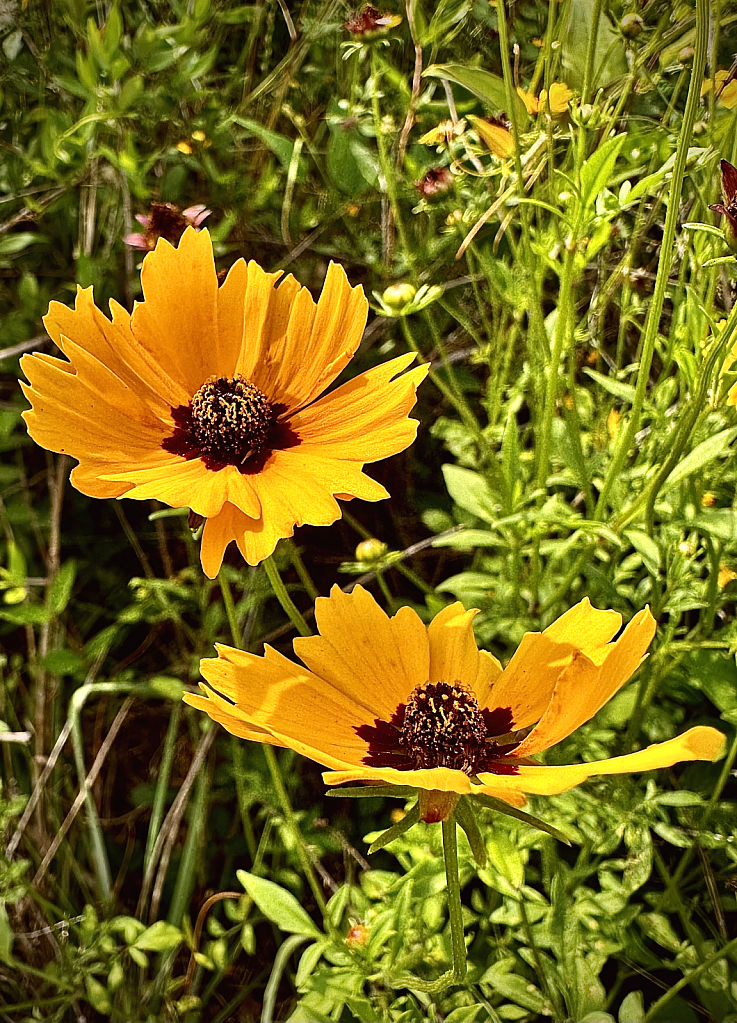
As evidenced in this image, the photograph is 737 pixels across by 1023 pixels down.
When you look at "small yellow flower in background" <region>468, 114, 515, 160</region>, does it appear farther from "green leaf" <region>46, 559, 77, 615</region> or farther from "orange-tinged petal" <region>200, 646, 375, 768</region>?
"green leaf" <region>46, 559, 77, 615</region>

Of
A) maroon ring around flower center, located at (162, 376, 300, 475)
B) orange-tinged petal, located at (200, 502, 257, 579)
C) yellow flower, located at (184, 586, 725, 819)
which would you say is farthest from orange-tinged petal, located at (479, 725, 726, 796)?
maroon ring around flower center, located at (162, 376, 300, 475)

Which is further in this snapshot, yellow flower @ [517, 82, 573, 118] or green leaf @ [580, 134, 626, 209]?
yellow flower @ [517, 82, 573, 118]

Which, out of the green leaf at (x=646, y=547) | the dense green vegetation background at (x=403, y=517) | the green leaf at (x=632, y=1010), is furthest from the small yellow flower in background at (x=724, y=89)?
the green leaf at (x=632, y=1010)

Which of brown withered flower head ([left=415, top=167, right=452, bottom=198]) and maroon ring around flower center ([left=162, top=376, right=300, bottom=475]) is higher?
brown withered flower head ([left=415, top=167, right=452, bottom=198])

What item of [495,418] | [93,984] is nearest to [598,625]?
[495,418]

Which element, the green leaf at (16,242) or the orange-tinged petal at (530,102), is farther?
the green leaf at (16,242)

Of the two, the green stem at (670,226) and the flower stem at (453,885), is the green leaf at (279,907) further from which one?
the green stem at (670,226)

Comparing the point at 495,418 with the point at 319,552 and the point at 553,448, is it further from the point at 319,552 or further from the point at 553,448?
the point at 319,552
